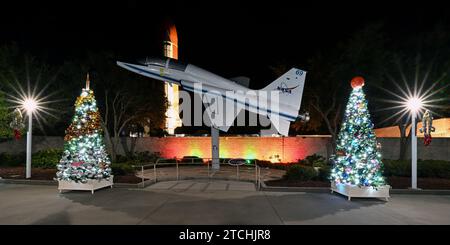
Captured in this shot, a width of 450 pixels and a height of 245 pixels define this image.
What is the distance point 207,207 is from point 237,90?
9207 millimetres

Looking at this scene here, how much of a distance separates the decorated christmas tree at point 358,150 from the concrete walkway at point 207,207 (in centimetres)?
73

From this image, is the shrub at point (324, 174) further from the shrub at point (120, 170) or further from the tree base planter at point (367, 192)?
the shrub at point (120, 170)

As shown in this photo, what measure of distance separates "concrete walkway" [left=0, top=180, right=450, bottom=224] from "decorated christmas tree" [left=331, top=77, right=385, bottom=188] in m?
0.73

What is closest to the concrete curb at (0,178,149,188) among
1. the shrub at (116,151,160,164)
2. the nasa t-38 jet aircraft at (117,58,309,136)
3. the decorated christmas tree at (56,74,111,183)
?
the decorated christmas tree at (56,74,111,183)

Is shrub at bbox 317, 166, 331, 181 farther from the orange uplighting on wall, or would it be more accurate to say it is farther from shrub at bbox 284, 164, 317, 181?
the orange uplighting on wall

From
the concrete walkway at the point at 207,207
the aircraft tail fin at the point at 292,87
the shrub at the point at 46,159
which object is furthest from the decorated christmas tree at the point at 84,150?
the aircraft tail fin at the point at 292,87

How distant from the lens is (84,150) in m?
12.0

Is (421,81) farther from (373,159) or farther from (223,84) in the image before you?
(223,84)

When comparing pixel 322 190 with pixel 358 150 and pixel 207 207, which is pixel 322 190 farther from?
pixel 207 207

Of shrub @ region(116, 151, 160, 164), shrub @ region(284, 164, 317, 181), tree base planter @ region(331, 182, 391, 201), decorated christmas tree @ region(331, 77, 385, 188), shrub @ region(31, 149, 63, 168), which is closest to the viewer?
tree base planter @ region(331, 182, 391, 201)

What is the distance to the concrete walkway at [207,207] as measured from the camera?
7.93m

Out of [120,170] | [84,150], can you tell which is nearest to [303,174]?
[120,170]

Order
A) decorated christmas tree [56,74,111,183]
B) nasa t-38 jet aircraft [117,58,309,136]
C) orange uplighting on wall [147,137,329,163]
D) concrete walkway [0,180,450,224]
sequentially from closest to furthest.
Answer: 1. concrete walkway [0,180,450,224]
2. decorated christmas tree [56,74,111,183]
3. nasa t-38 jet aircraft [117,58,309,136]
4. orange uplighting on wall [147,137,329,163]

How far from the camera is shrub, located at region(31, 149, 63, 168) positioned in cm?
1817
